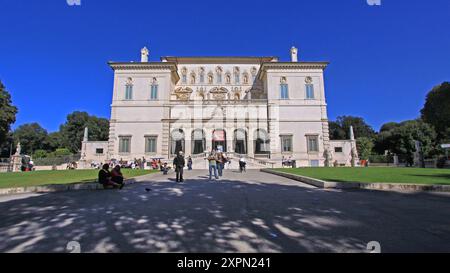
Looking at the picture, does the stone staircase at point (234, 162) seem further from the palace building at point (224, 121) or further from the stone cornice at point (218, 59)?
the stone cornice at point (218, 59)

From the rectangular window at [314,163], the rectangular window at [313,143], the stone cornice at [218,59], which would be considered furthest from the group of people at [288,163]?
the stone cornice at [218,59]

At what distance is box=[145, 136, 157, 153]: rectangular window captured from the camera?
3400 cm

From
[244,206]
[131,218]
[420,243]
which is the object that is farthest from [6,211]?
[420,243]

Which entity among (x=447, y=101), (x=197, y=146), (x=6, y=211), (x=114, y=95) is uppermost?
(x=114, y=95)

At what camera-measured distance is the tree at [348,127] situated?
7634 centimetres

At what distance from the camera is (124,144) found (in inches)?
1348

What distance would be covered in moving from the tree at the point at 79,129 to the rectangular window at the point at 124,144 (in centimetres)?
3920

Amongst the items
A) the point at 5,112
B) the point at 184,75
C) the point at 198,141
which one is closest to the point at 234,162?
the point at 198,141

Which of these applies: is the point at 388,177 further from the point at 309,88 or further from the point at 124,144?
the point at 124,144

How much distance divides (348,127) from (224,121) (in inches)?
2263
